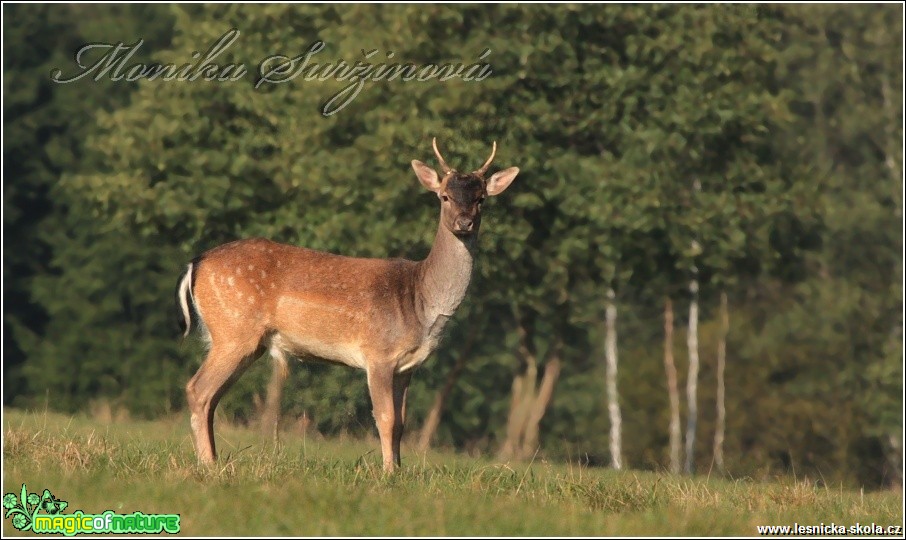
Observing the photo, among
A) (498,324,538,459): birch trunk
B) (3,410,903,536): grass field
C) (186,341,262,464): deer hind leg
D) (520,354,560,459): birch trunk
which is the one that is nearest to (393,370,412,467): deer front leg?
(3,410,903,536): grass field

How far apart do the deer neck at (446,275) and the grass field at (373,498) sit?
1.15 metres

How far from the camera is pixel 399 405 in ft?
39.4

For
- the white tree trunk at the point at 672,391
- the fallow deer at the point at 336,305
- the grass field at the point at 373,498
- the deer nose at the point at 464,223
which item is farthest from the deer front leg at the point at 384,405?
the white tree trunk at the point at 672,391

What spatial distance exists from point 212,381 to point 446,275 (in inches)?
71.0

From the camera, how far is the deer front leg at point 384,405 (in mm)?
11688

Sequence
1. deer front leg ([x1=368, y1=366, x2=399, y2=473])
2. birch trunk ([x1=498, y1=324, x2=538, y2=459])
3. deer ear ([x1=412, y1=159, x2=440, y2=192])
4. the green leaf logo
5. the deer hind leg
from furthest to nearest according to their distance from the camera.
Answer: birch trunk ([x1=498, y1=324, x2=538, y2=459]) → deer ear ([x1=412, y1=159, x2=440, y2=192]) → the deer hind leg → deer front leg ([x1=368, y1=366, x2=399, y2=473]) → the green leaf logo

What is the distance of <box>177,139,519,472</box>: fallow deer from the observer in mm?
11977

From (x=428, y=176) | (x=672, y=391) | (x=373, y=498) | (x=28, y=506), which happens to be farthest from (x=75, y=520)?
(x=672, y=391)

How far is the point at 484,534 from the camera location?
9.03 metres

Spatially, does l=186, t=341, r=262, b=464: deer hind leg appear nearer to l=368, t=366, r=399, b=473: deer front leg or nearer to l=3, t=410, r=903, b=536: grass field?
l=3, t=410, r=903, b=536: grass field

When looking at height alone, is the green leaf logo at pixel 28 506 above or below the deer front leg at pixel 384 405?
A: below

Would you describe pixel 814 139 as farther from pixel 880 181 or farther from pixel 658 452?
pixel 658 452

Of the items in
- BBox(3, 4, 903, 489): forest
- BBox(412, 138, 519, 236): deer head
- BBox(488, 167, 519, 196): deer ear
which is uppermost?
BBox(3, 4, 903, 489): forest

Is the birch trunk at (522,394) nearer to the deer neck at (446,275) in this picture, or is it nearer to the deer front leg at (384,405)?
the deer neck at (446,275)
